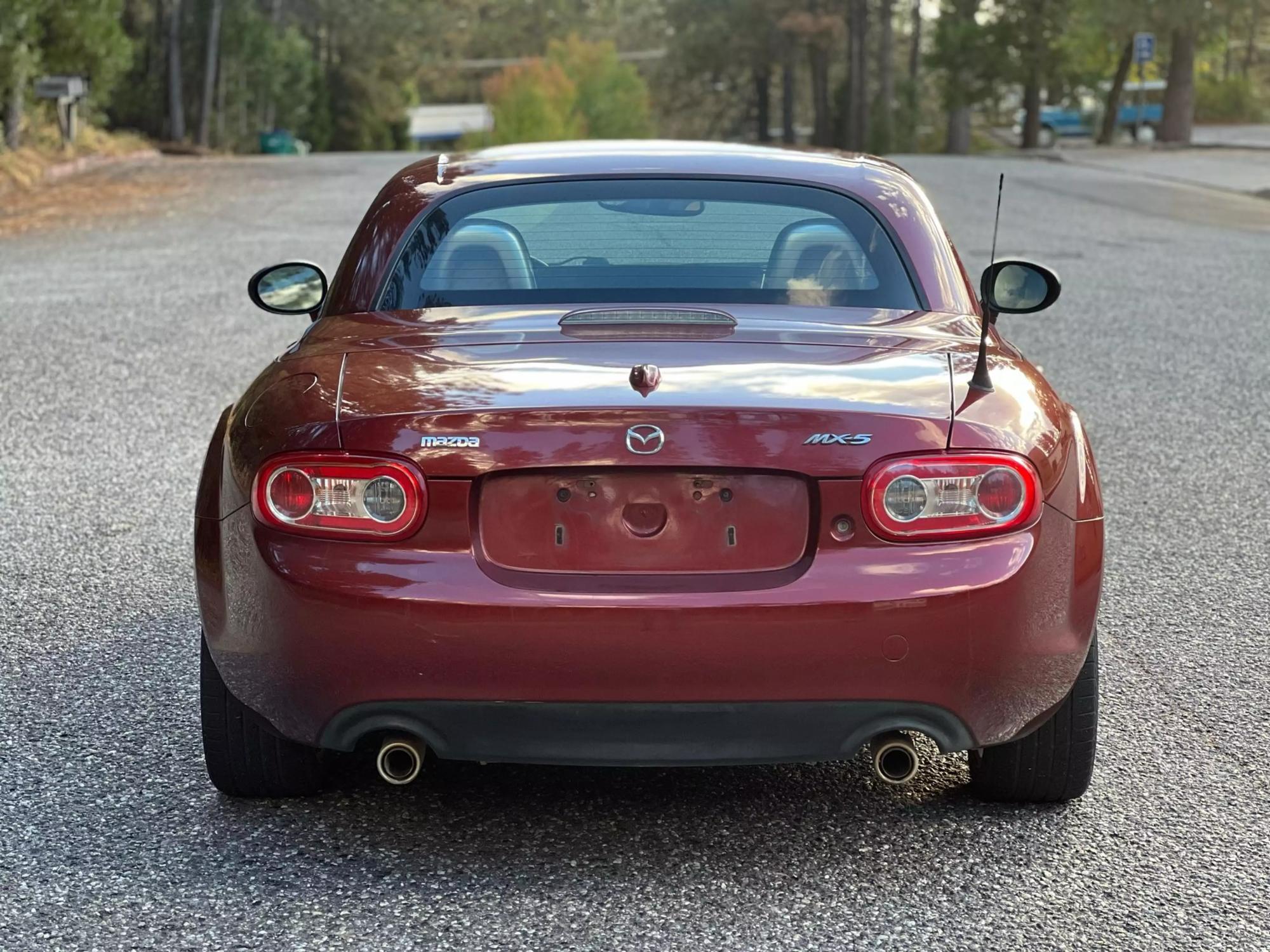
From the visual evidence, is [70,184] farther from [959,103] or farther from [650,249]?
[959,103]

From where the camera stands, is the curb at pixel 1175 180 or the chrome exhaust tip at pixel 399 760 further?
the curb at pixel 1175 180

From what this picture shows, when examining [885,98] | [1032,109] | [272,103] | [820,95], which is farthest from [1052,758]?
[820,95]

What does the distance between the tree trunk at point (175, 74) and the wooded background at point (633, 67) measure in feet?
0.25

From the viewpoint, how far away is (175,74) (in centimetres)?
4638

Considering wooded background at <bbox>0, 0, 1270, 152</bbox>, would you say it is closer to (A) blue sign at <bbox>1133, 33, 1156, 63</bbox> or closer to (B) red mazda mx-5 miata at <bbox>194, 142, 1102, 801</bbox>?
(A) blue sign at <bbox>1133, 33, 1156, 63</bbox>

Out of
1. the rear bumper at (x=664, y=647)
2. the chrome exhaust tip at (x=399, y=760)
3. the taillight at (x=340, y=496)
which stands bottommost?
the chrome exhaust tip at (x=399, y=760)

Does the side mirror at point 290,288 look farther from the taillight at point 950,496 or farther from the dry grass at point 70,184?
the dry grass at point 70,184

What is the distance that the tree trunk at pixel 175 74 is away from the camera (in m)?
46.0

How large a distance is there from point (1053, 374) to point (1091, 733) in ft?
21.9

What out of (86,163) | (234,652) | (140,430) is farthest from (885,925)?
(86,163)

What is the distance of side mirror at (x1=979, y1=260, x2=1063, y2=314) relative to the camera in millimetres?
4320

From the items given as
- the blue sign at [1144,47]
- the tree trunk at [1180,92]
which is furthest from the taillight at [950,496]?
the tree trunk at [1180,92]

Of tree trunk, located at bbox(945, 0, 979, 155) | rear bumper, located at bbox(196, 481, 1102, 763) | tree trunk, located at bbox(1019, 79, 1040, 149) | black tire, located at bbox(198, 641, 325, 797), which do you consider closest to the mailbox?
black tire, located at bbox(198, 641, 325, 797)

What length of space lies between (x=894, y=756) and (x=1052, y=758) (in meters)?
0.45
